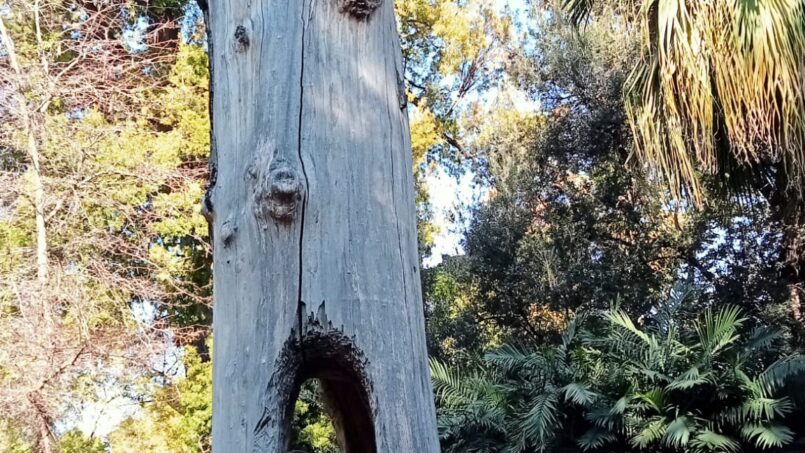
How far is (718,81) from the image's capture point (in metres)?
5.92

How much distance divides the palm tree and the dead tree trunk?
4558 mm

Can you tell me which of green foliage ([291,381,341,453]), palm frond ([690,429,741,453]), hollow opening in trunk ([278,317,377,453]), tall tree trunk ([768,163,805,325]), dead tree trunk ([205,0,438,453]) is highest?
tall tree trunk ([768,163,805,325])

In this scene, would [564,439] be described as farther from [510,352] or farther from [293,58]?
[293,58]

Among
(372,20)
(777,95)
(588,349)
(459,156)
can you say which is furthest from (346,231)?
(459,156)

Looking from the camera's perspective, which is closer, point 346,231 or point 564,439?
point 346,231

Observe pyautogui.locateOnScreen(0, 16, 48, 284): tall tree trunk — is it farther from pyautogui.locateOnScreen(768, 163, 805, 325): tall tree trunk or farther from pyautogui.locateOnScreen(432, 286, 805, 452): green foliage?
pyautogui.locateOnScreen(768, 163, 805, 325): tall tree trunk

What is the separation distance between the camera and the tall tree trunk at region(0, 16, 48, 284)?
320 inches

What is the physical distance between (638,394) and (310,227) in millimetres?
5938

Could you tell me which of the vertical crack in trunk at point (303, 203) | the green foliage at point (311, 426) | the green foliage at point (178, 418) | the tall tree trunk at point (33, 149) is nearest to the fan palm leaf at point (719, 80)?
the vertical crack in trunk at point (303, 203)

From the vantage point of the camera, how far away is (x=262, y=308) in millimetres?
1779

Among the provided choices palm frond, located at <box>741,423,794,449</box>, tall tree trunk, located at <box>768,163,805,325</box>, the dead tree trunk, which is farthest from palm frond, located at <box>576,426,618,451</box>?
the dead tree trunk

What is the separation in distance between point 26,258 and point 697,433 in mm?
7240

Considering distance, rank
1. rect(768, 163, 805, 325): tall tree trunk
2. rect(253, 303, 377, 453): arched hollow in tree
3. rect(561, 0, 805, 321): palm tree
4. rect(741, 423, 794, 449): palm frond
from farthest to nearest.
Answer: rect(768, 163, 805, 325): tall tree trunk → rect(741, 423, 794, 449): palm frond → rect(561, 0, 805, 321): palm tree → rect(253, 303, 377, 453): arched hollow in tree

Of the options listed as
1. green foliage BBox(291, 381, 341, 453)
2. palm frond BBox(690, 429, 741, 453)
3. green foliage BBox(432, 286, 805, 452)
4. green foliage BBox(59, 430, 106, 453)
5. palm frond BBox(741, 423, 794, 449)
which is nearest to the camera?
palm frond BBox(741, 423, 794, 449)
